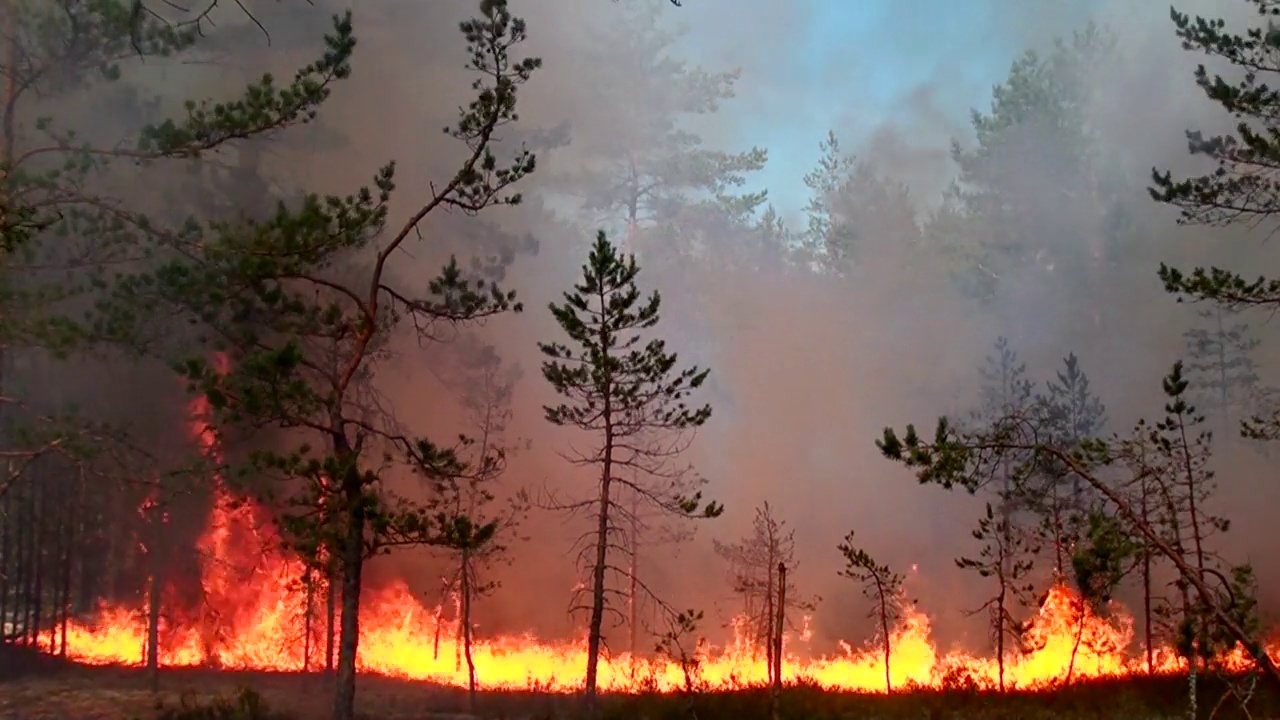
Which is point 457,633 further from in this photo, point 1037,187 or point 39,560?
point 1037,187

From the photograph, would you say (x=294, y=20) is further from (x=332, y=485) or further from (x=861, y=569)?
(x=861, y=569)

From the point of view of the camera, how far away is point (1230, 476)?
16.0m

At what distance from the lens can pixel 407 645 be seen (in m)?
15.0

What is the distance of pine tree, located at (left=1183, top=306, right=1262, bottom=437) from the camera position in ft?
55.5

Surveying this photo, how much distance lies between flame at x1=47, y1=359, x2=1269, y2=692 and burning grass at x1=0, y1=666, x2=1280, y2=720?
741mm

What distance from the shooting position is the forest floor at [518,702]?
11180 millimetres

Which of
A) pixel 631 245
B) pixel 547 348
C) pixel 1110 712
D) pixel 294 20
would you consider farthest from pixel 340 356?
pixel 1110 712

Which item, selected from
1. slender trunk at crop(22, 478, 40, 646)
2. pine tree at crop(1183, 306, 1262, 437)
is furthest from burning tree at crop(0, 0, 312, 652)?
pine tree at crop(1183, 306, 1262, 437)

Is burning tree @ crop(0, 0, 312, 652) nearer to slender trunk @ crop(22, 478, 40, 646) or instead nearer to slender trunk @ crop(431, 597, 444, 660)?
slender trunk @ crop(22, 478, 40, 646)

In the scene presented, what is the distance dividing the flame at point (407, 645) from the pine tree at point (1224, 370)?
4717mm

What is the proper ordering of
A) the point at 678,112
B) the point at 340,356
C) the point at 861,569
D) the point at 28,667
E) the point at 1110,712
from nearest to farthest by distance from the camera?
the point at 1110,712, the point at 28,667, the point at 340,356, the point at 861,569, the point at 678,112

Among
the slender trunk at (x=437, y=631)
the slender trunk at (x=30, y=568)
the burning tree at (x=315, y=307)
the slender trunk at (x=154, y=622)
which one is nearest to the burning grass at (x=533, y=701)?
the slender trunk at (x=154, y=622)

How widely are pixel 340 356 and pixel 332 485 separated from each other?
14.2ft

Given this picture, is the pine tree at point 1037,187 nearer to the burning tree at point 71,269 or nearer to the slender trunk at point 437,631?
the slender trunk at point 437,631
